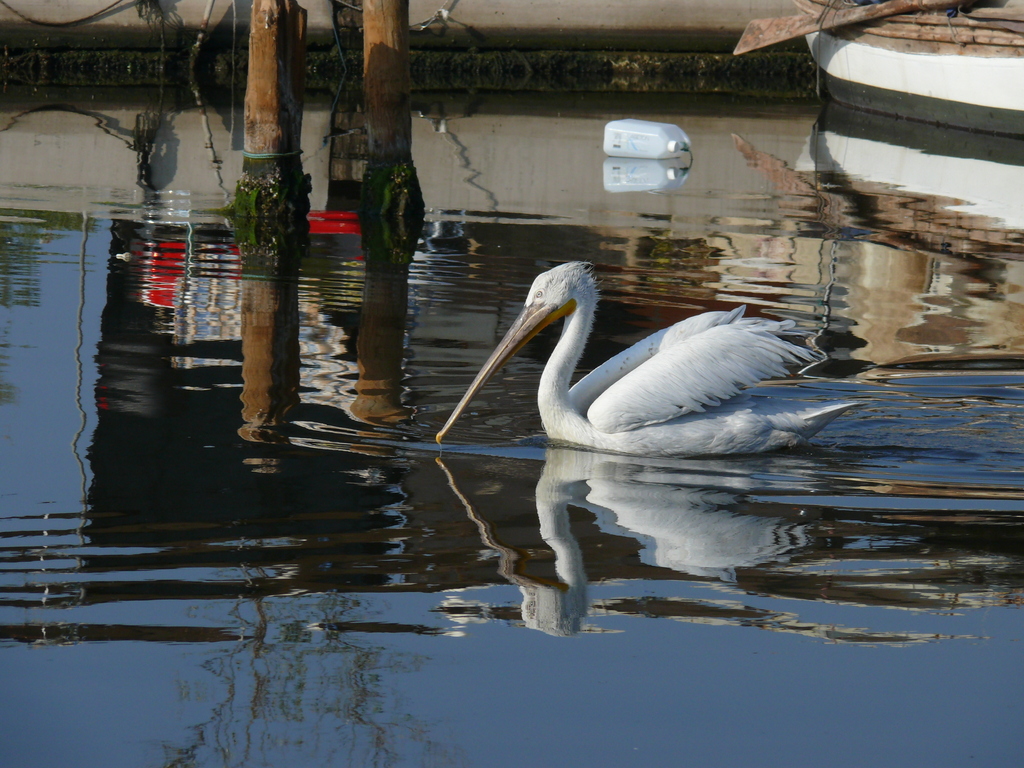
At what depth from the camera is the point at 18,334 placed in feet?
19.7

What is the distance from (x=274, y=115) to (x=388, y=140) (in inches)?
34.8

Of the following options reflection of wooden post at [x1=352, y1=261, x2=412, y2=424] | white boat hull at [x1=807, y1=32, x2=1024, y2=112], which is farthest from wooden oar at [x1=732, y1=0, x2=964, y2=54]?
reflection of wooden post at [x1=352, y1=261, x2=412, y2=424]

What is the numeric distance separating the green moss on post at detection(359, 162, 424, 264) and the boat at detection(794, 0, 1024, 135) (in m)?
8.54

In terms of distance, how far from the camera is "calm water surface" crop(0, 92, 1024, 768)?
2848 millimetres

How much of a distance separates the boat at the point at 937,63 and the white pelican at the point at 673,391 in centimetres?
1117

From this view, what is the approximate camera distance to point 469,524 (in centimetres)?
400

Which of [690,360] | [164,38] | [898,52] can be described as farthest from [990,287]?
[164,38]

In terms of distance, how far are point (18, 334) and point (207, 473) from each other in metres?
2.22

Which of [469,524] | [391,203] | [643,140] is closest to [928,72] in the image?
[643,140]

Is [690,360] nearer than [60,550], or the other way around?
[60,550]

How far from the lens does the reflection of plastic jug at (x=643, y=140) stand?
1295cm

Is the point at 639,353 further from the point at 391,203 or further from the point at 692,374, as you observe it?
the point at 391,203

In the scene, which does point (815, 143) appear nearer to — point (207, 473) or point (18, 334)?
point (18, 334)

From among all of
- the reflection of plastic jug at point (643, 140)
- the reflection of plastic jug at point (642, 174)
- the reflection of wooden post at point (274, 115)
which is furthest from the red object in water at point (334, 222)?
the reflection of plastic jug at point (643, 140)
